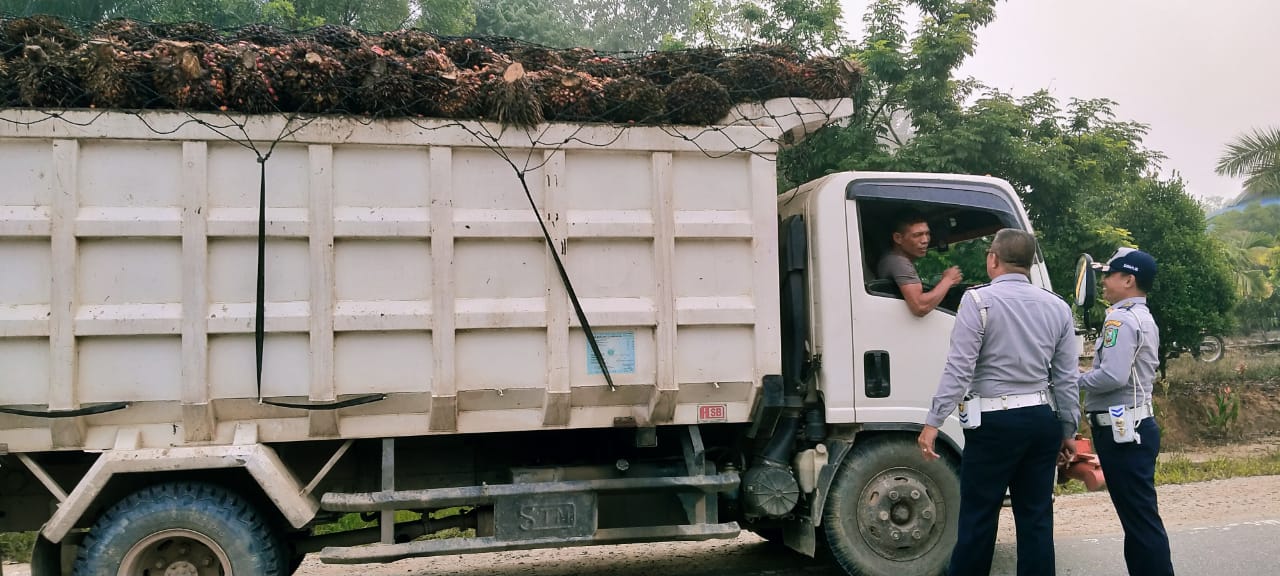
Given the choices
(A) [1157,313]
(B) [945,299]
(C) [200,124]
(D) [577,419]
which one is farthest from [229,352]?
(A) [1157,313]

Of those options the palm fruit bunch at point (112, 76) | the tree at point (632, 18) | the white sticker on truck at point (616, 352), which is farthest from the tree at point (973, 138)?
the tree at point (632, 18)

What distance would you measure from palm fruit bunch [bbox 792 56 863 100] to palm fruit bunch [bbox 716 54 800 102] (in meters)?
0.05

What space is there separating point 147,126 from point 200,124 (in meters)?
0.23

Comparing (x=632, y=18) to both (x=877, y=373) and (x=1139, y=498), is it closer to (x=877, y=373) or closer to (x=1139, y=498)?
(x=877, y=373)

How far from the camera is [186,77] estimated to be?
4.39 m

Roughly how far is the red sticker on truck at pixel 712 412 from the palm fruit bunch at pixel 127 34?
11.0ft

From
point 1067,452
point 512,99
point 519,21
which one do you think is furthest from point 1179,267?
point 519,21

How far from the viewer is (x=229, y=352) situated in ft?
14.5

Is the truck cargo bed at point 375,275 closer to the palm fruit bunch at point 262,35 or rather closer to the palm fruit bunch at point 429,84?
the palm fruit bunch at point 429,84

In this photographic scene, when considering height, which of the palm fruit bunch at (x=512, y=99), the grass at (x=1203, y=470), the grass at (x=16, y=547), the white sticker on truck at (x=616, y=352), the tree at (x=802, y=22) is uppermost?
the tree at (x=802, y=22)

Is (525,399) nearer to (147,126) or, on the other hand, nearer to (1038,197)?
(147,126)

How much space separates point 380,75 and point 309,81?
340 millimetres

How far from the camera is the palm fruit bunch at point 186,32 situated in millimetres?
4746

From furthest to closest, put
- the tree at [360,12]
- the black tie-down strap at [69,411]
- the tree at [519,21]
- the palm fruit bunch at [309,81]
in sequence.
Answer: the tree at [519,21] → the tree at [360,12] → the palm fruit bunch at [309,81] → the black tie-down strap at [69,411]
